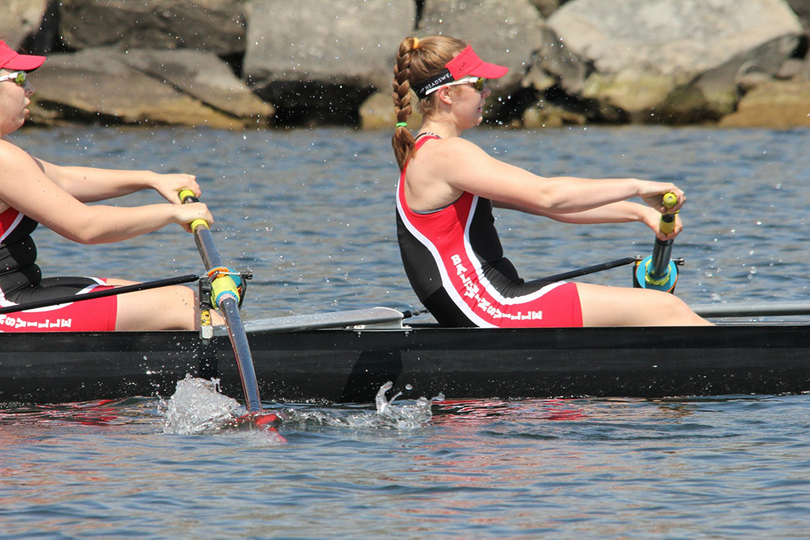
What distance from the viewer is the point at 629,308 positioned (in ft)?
16.3

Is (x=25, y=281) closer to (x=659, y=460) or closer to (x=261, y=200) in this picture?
(x=659, y=460)

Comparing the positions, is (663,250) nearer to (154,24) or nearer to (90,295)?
(90,295)

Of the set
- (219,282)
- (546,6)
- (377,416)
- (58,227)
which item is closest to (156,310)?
(219,282)

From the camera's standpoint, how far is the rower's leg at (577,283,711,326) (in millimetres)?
4945

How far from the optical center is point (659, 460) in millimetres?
4348

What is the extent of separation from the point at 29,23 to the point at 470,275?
17592mm

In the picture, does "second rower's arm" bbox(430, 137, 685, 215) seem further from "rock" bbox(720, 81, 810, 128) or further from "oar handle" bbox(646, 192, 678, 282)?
"rock" bbox(720, 81, 810, 128)

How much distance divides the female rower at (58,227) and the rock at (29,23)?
51.7ft

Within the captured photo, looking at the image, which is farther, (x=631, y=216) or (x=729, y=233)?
(x=729, y=233)

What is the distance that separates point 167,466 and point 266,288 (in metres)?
4.03

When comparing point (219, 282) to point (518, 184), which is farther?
point (219, 282)

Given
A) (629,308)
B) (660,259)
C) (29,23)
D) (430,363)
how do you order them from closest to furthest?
(629,308) → (430,363) → (660,259) → (29,23)

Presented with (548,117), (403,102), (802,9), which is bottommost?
(403,102)

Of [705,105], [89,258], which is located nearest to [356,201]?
[89,258]
